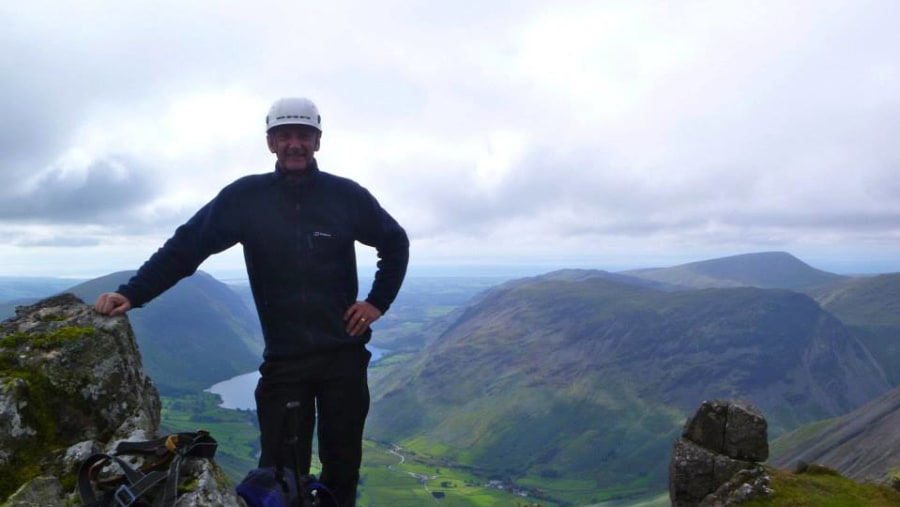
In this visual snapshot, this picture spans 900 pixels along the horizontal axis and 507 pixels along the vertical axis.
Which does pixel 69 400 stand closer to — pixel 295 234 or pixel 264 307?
pixel 264 307

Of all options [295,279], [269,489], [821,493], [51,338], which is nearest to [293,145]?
[295,279]

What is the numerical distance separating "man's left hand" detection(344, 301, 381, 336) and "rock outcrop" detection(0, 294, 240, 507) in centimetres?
294

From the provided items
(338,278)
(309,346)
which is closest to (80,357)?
(309,346)

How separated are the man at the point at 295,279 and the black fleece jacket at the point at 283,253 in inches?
0.6

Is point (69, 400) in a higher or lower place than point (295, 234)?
lower

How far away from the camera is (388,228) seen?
9641 mm

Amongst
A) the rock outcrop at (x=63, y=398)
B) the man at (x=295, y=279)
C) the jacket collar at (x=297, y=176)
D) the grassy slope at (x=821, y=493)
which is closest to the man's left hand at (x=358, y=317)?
the man at (x=295, y=279)

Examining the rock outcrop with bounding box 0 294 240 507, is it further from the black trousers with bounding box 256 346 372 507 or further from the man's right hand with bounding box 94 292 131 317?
the black trousers with bounding box 256 346 372 507

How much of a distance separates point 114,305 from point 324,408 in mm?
3343

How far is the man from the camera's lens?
339 inches

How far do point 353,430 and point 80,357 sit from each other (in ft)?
12.8

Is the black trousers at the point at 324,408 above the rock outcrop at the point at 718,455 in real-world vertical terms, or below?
above

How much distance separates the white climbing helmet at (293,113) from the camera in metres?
8.56

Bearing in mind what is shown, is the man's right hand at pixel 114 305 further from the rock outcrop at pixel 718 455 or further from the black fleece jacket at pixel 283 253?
the rock outcrop at pixel 718 455
